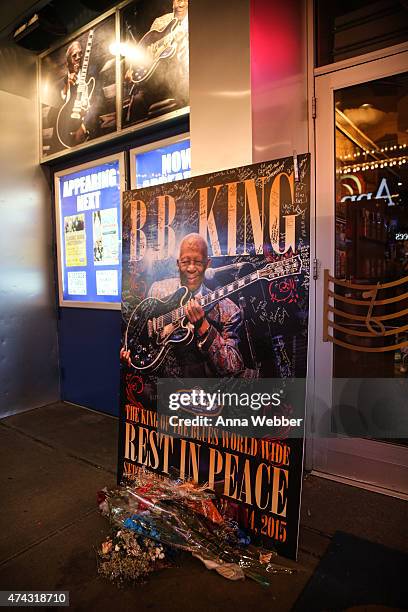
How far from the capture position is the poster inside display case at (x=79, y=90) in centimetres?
423

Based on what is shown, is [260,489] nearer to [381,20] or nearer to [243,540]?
[243,540]

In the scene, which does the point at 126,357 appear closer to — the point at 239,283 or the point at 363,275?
the point at 239,283

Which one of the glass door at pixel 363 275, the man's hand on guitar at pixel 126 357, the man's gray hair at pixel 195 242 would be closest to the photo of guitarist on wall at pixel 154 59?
the glass door at pixel 363 275

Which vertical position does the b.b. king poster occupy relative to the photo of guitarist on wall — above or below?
below

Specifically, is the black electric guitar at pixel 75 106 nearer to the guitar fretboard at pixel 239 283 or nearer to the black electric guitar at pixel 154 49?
the black electric guitar at pixel 154 49

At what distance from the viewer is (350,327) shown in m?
3.04

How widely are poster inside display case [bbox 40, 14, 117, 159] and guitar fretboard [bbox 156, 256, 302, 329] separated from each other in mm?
2518

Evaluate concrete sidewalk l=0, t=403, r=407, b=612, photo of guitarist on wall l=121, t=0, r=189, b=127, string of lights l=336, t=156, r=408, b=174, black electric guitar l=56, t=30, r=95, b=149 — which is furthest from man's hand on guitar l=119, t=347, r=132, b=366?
black electric guitar l=56, t=30, r=95, b=149

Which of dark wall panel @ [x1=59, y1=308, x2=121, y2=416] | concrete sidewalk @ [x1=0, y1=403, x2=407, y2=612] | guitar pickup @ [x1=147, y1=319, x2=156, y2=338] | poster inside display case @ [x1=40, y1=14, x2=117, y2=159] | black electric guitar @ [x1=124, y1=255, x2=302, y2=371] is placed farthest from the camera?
dark wall panel @ [x1=59, y1=308, x2=121, y2=416]

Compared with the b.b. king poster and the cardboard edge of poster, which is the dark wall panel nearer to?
the cardboard edge of poster

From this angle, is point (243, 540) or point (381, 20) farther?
point (381, 20)

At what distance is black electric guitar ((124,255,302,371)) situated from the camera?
2438 mm

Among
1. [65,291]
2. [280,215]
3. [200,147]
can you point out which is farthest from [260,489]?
[65,291]

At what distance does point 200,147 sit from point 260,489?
2.30 meters
